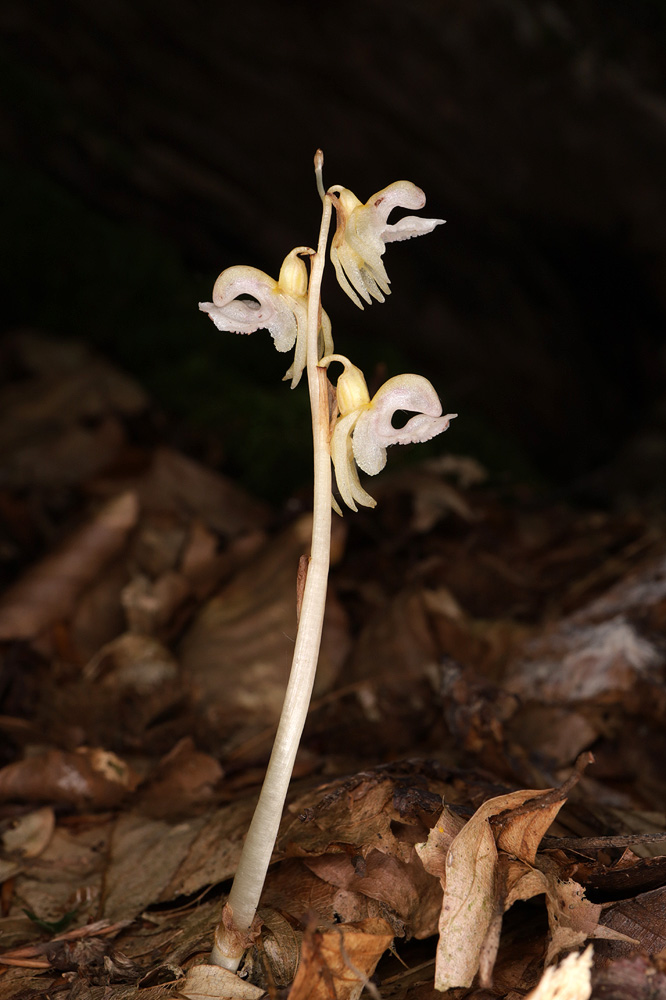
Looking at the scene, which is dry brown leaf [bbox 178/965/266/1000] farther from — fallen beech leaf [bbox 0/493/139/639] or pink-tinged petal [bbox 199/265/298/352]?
fallen beech leaf [bbox 0/493/139/639]

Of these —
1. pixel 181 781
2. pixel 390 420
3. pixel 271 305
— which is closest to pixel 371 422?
pixel 390 420

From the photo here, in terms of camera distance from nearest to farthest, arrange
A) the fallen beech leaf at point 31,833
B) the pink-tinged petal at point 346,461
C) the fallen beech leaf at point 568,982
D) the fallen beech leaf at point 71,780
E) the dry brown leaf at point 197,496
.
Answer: the fallen beech leaf at point 568,982, the pink-tinged petal at point 346,461, the fallen beech leaf at point 31,833, the fallen beech leaf at point 71,780, the dry brown leaf at point 197,496

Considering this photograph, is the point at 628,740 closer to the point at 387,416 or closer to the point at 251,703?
the point at 251,703

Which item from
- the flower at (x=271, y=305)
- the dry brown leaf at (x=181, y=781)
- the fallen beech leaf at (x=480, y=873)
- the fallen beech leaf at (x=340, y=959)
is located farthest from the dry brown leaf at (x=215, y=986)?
the flower at (x=271, y=305)

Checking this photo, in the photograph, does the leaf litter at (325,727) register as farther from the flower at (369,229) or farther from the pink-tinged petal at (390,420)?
the flower at (369,229)

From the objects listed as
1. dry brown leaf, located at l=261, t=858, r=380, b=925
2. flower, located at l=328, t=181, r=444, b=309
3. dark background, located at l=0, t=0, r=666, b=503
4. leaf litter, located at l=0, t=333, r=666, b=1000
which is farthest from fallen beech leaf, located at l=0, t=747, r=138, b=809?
dark background, located at l=0, t=0, r=666, b=503

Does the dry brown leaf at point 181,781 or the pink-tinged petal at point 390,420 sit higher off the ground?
the pink-tinged petal at point 390,420

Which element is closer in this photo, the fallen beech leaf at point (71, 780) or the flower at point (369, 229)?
the flower at point (369, 229)
